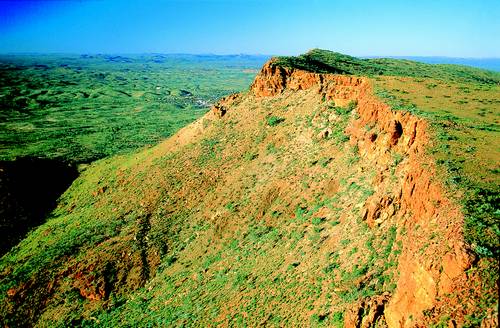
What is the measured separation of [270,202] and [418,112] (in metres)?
11.2

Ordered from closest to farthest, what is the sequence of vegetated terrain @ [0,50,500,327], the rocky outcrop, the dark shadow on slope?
the rocky outcrop
vegetated terrain @ [0,50,500,327]
the dark shadow on slope

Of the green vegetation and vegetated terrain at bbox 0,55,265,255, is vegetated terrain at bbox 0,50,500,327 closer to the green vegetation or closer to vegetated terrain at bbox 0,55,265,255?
the green vegetation

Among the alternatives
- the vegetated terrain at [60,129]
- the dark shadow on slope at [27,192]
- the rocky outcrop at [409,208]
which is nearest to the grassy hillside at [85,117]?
the vegetated terrain at [60,129]

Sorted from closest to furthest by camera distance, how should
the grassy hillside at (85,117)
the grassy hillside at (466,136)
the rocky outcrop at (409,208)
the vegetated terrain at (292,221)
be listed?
the rocky outcrop at (409,208), the grassy hillside at (466,136), the vegetated terrain at (292,221), the grassy hillside at (85,117)

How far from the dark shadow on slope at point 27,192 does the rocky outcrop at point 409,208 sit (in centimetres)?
3276

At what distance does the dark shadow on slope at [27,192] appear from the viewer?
37375 mm

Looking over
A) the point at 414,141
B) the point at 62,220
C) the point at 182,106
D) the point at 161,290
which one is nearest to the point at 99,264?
the point at 161,290

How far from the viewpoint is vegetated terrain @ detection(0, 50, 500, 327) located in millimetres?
13719

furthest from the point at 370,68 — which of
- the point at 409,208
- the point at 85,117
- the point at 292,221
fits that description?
the point at 85,117

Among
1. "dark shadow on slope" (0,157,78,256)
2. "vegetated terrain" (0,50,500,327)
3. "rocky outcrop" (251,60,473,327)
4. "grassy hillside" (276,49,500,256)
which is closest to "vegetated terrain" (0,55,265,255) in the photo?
"dark shadow on slope" (0,157,78,256)

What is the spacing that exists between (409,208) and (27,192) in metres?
41.9

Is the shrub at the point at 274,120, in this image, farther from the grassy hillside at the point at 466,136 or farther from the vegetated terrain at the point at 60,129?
the vegetated terrain at the point at 60,129

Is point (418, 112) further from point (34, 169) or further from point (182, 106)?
point (182, 106)

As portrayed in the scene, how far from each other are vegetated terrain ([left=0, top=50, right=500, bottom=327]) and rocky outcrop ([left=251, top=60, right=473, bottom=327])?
0.22ft
